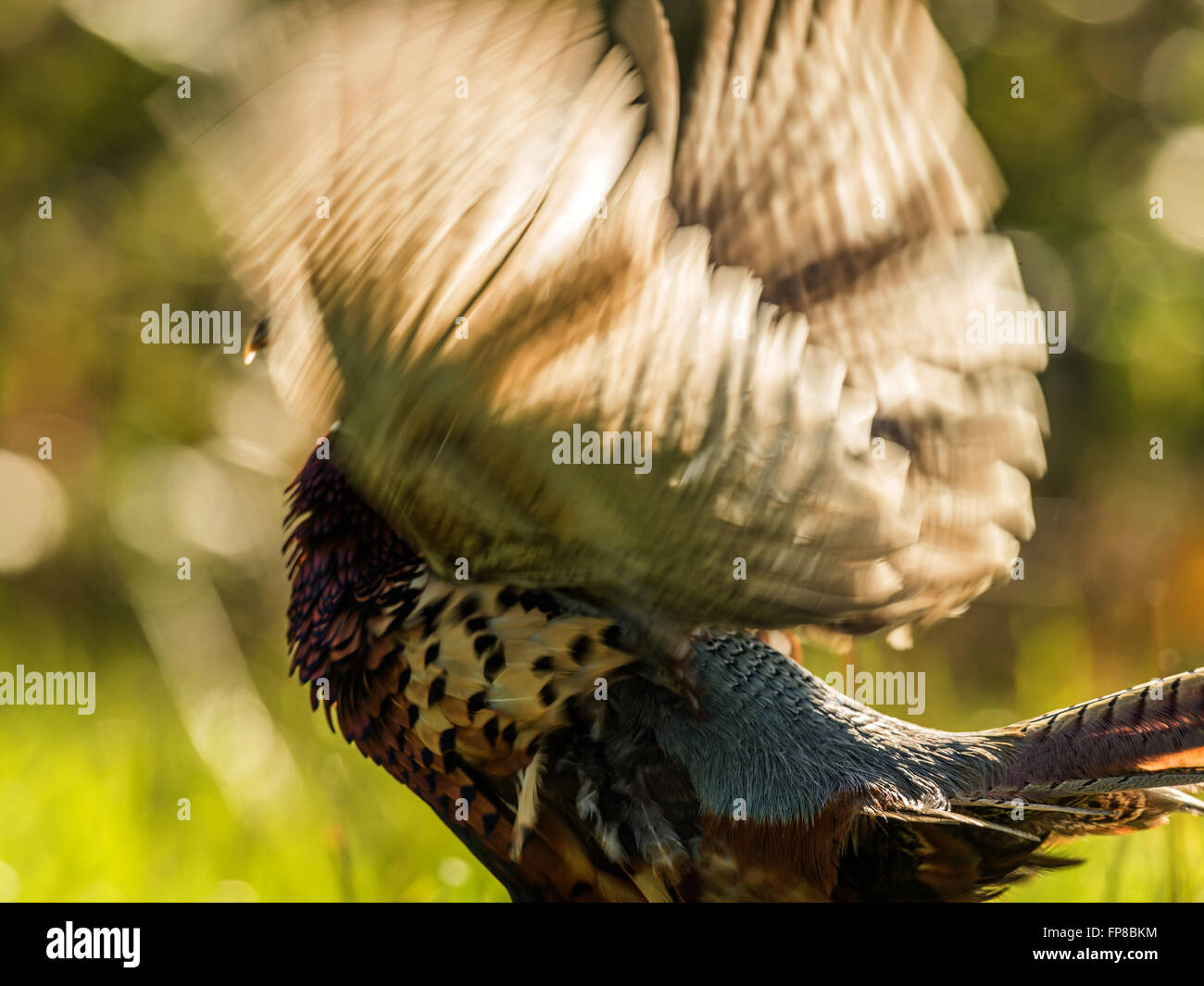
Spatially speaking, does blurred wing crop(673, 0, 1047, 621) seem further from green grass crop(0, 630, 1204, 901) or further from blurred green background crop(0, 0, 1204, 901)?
blurred green background crop(0, 0, 1204, 901)

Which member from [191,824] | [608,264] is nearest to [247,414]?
[191,824]

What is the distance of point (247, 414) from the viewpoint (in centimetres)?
328

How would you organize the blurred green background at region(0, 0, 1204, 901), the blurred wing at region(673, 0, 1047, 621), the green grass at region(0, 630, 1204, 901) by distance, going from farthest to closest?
the blurred green background at region(0, 0, 1204, 901), the green grass at region(0, 630, 1204, 901), the blurred wing at region(673, 0, 1047, 621)

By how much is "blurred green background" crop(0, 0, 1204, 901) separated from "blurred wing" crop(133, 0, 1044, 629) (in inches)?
59.1

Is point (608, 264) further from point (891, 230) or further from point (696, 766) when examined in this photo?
point (696, 766)

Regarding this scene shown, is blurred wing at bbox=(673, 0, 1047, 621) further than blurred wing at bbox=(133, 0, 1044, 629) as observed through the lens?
Yes

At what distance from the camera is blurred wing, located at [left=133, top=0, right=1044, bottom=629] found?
1.32 meters

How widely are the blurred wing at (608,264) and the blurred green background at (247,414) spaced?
1.50 meters

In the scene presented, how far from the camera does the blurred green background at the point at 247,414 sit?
120 inches

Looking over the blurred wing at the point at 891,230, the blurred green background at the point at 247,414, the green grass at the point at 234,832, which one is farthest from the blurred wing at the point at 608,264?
the blurred green background at the point at 247,414

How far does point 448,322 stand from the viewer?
4.42 feet

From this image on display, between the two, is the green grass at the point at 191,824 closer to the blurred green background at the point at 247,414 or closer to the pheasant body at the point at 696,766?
the blurred green background at the point at 247,414

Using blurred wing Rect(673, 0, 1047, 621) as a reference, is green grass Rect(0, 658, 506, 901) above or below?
below

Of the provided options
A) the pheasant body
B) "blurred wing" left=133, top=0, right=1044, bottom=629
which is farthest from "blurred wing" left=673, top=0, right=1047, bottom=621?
the pheasant body
